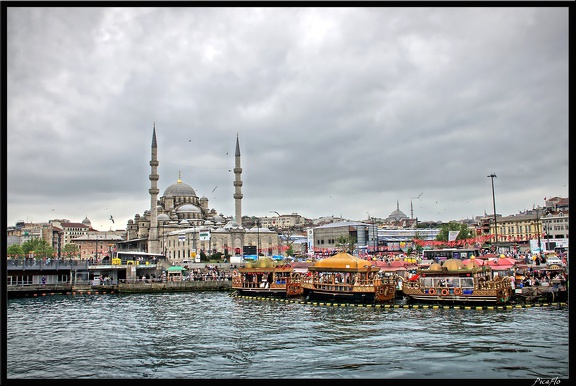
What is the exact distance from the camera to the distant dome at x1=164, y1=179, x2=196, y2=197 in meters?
95.4

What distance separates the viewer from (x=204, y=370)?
520 inches

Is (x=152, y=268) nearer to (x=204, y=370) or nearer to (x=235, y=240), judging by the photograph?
(x=235, y=240)

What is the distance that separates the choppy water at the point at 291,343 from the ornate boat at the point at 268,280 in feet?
15.4

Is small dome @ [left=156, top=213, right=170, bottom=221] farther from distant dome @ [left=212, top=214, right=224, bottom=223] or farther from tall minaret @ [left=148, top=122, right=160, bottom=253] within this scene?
distant dome @ [left=212, top=214, right=224, bottom=223]

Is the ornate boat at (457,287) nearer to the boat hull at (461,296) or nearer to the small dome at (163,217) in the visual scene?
the boat hull at (461,296)

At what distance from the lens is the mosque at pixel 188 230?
7350 cm

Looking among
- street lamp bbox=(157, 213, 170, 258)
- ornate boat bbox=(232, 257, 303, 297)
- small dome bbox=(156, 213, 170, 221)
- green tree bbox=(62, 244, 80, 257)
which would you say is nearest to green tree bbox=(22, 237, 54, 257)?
green tree bbox=(62, 244, 80, 257)

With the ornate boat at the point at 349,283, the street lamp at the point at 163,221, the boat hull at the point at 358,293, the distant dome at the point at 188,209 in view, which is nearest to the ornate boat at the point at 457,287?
the boat hull at the point at 358,293

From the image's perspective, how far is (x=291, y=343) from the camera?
1670 centimetres
